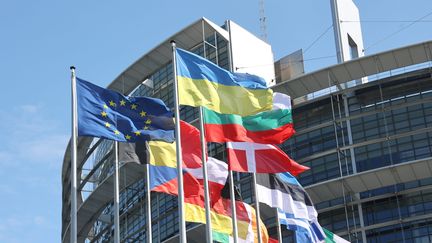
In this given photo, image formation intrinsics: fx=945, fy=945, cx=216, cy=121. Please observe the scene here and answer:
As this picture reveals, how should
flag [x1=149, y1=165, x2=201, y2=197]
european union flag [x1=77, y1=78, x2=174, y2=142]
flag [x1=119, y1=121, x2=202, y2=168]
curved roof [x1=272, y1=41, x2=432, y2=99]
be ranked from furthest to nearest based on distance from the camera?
curved roof [x1=272, y1=41, x2=432, y2=99]
flag [x1=149, y1=165, x2=201, y2=197]
flag [x1=119, y1=121, x2=202, y2=168]
european union flag [x1=77, y1=78, x2=174, y2=142]

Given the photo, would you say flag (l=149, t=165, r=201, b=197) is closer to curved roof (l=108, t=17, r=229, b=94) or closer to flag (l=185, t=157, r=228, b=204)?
flag (l=185, t=157, r=228, b=204)

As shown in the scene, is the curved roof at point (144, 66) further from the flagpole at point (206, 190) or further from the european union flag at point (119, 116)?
the european union flag at point (119, 116)

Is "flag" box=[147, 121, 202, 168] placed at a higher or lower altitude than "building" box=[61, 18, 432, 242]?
lower

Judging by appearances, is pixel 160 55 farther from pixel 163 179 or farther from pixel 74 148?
pixel 74 148

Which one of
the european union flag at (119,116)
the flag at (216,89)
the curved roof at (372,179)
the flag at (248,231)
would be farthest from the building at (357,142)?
the european union flag at (119,116)

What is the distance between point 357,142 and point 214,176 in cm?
2484

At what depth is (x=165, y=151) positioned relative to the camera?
119ft

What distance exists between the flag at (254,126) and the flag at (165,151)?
707 mm

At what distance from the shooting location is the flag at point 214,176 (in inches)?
1523

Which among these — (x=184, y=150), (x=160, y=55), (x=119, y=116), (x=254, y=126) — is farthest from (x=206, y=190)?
(x=160, y=55)

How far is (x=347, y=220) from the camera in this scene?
62000mm

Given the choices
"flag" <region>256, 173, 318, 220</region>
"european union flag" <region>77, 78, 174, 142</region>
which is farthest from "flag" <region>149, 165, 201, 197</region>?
"flag" <region>256, 173, 318, 220</region>

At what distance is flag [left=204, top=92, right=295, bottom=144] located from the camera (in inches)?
1475

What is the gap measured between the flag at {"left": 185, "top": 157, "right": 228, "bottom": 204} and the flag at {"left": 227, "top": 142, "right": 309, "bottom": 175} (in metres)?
1.42
